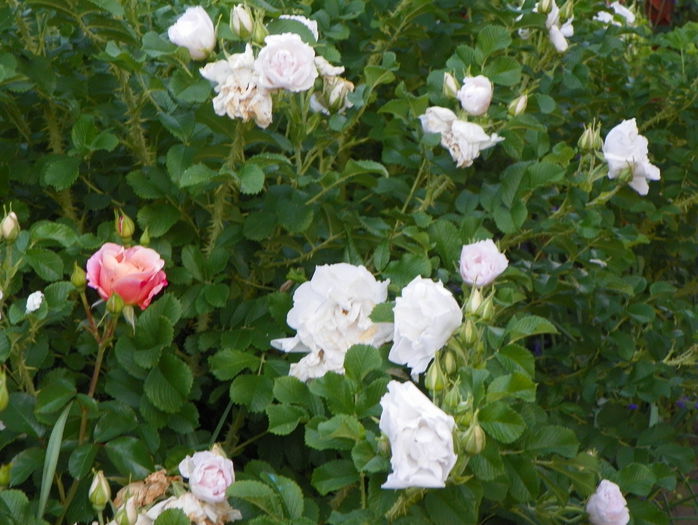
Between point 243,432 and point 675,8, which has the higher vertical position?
point 243,432

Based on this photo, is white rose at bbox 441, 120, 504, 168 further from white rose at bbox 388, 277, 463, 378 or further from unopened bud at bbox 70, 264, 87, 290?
unopened bud at bbox 70, 264, 87, 290

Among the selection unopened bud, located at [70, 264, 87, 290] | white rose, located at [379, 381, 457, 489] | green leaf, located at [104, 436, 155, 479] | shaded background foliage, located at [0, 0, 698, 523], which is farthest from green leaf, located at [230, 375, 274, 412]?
white rose, located at [379, 381, 457, 489]

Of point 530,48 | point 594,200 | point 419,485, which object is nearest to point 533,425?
point 419,485

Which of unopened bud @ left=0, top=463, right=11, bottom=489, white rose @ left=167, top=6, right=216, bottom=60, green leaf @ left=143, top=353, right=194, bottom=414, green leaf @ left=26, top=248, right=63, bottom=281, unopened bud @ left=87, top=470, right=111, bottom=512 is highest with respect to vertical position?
white rose @ left=167, top=6, right=216, bottom=60

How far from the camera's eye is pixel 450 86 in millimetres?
1469

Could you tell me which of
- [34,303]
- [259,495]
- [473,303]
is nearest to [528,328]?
[473,303]

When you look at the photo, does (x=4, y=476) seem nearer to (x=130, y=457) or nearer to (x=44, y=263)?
(x=130, y=457)

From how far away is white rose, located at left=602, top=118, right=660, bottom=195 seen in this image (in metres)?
1.59

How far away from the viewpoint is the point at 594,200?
1.68 m

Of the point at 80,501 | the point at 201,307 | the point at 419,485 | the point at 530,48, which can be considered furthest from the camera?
the point at 530,48

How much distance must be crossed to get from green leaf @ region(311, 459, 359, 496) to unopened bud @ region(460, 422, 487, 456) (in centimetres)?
18

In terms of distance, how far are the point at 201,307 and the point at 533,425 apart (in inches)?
18.4

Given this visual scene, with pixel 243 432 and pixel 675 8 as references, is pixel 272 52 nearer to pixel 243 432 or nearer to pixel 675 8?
pixel 243 432

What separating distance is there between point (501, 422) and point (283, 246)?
2.21ft
